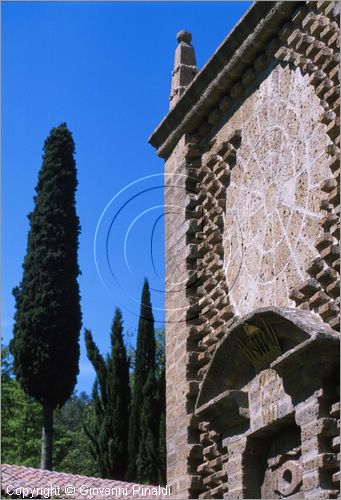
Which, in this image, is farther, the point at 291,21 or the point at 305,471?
the point at 291,21

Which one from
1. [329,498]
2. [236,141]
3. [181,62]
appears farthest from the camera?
[181,62]

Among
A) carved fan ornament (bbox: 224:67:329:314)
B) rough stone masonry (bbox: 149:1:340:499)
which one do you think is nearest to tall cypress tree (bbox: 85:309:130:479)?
rough stone masonry (bbox: 149:1:340:499)

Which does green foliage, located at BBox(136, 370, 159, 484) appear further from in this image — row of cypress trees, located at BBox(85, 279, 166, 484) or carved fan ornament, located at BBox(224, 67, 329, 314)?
carved fan ornament, located at BBox(224, 67, 329, 314)

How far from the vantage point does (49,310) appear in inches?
845

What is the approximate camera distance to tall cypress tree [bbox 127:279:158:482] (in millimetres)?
21297

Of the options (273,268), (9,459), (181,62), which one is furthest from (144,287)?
(273,268)

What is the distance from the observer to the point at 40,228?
22094 millimetres

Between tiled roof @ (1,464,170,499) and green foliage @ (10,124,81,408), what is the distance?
5333mm

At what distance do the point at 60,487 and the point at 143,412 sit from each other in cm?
732

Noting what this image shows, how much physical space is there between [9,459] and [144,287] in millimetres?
7695

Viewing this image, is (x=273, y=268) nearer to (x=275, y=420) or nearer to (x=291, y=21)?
(x=275, y=420)

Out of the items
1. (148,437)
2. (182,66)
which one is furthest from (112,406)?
(182,66)

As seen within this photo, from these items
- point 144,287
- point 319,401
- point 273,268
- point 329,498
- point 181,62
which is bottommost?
point 329,498

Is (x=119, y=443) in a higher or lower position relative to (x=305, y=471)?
higher
